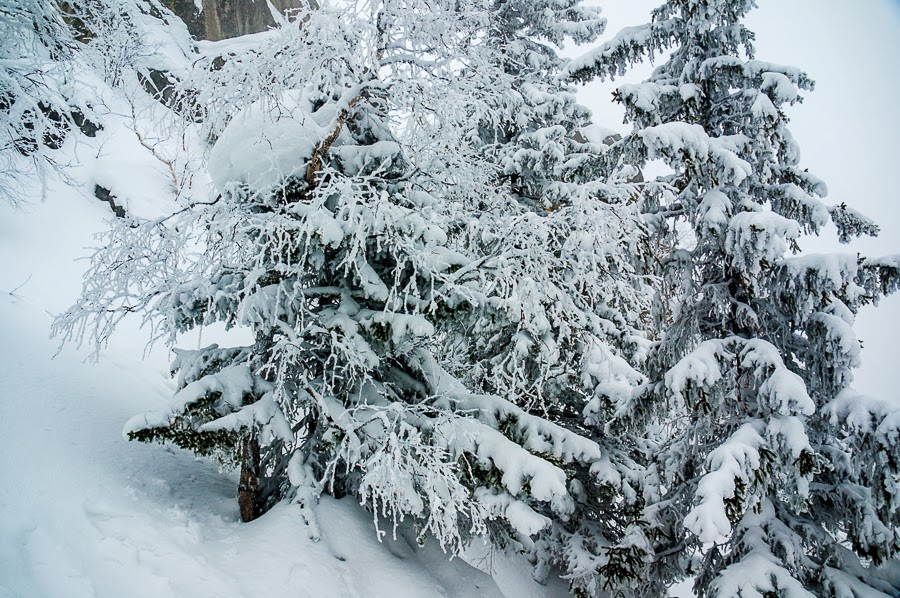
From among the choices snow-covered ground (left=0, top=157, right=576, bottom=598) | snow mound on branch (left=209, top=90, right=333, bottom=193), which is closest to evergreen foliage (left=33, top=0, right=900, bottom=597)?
snow mound on branch (left=209, top=90, right=333, bottom=193)

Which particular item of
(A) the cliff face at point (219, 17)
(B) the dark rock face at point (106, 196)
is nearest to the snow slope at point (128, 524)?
(B) the dark rock face at point (106, 196)

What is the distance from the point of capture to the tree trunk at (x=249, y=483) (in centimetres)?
545

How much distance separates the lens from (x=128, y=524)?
4.57 m

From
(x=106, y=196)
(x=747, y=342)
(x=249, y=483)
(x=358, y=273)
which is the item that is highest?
(x=747, y=342)

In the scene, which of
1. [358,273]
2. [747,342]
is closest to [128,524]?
[358,273]

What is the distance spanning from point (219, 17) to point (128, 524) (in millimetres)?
29877

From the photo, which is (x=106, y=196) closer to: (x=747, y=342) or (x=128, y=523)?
(x=128, y=523)

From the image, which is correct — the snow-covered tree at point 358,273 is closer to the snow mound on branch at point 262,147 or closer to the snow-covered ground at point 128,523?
the snow mound on branch at point 262,147

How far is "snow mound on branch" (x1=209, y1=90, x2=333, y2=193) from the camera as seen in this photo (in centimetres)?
532

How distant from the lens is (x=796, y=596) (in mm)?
4578

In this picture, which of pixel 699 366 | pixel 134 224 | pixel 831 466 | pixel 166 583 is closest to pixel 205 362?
pixel 134 224

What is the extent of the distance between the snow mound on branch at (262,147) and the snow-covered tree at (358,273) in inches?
0.9

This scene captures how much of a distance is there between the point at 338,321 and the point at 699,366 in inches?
152

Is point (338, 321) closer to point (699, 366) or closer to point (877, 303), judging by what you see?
point (699, 366)
